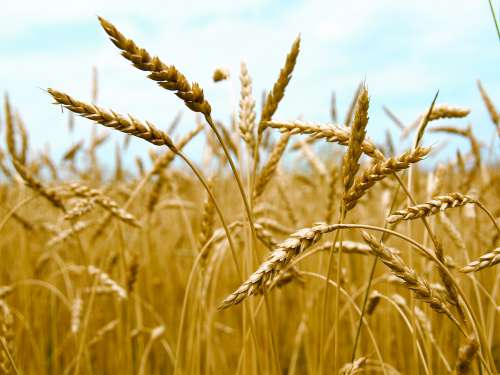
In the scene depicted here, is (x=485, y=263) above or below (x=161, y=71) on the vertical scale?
below

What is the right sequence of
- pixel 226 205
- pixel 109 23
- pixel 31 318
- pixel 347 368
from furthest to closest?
pixel 226 205 < pixel 31 318 < pixel 347 368 < pixel 109 23

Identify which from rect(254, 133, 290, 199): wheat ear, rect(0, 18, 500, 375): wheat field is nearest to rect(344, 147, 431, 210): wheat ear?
rect(0, 18, 500, 375): wheat field

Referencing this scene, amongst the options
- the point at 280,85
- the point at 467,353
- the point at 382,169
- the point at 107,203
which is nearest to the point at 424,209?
the point at 382,169

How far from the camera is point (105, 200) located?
136 centimetres

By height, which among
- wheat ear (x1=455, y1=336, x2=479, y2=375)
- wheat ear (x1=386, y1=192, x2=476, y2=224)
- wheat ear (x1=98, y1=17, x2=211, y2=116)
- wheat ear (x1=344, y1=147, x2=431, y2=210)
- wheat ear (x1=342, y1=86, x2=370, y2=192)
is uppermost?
wheat ear (x1=98, y1=17, x2=211, y2=116)

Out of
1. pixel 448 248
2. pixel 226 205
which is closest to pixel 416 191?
pixel 448 248

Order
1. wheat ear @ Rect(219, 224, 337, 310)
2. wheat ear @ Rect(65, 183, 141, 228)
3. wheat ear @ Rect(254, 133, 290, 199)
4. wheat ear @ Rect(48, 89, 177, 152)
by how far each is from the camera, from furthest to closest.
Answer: wheat ear @ Rect(65, 183, 141, 228)
wheat ear @ Rect(254, 133, 290, 199)
wheat ear @ Rect(48, 89, 177, 152)
wheat ear @ Rect(219, 224, 337, 310)

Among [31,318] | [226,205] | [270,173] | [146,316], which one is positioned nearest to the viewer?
[270,173]

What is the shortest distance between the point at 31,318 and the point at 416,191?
2.22 metres

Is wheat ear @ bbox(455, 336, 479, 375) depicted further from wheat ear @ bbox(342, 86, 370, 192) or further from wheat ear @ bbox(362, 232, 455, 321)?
wheat ear @ bbox(342, 86, 370, 192)

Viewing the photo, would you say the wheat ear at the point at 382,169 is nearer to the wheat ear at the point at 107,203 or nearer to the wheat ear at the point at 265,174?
the wheat ear at the point at 265,174

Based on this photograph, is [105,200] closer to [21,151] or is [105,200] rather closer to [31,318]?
[21,151]

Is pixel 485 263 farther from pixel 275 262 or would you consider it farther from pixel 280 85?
pixel 280 85

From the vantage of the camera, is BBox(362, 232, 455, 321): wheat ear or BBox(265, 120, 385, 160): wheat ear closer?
BBox(362, 232, 455, 321): wheat ear
